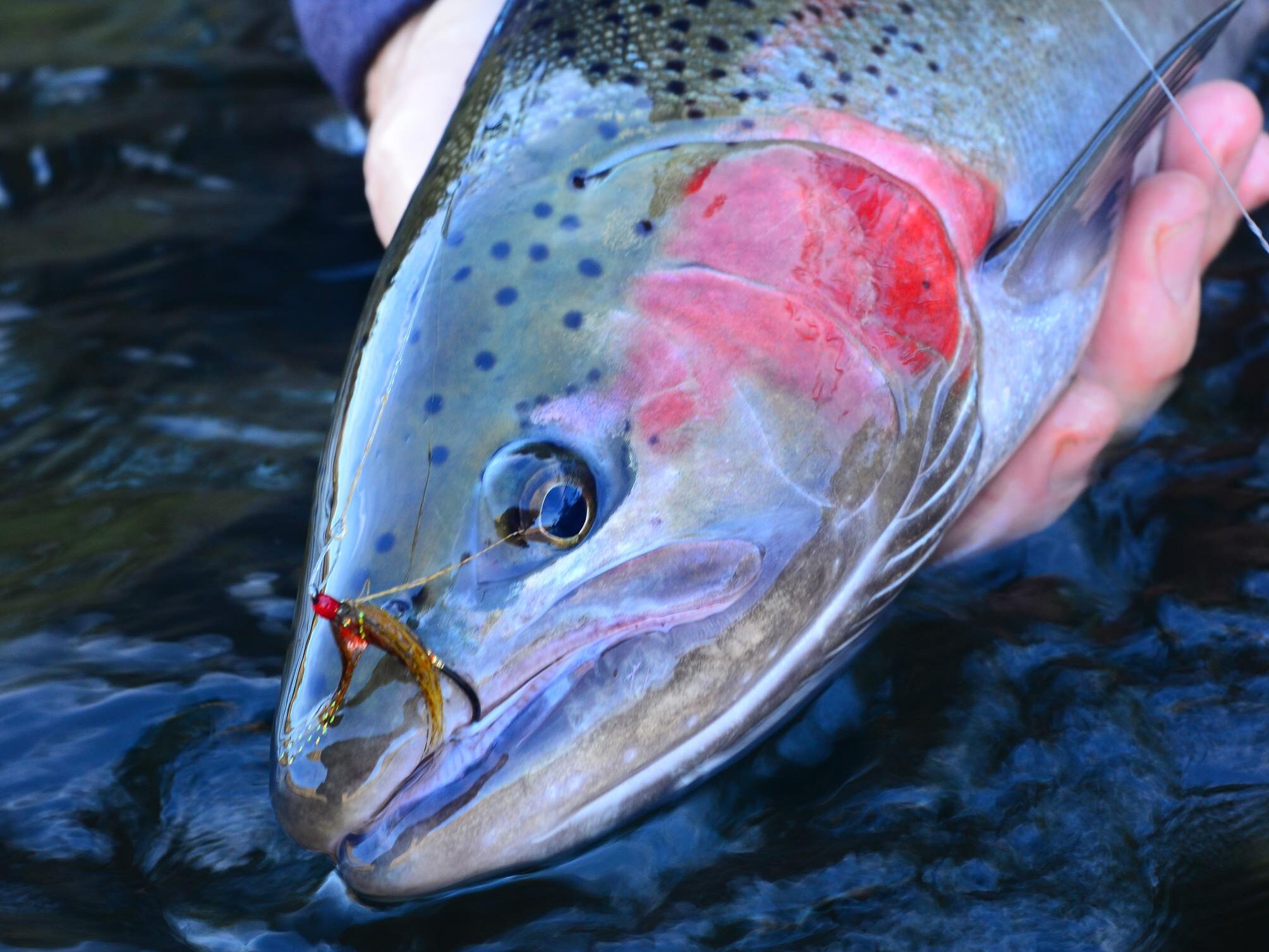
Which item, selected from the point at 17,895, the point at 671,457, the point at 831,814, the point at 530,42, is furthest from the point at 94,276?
the point at 831,814

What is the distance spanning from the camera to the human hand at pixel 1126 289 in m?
2.29

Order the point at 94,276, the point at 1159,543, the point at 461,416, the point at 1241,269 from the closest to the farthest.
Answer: the point at 461,416 → the point at 1159,543 → the point at 1241,269 → the point at 94,276

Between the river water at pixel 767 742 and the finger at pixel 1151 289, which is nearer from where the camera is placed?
A: the river water at pixel 767 742

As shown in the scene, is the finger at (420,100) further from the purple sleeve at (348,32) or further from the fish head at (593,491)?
the fish head at (593,491)

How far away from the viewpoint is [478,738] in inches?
58.6

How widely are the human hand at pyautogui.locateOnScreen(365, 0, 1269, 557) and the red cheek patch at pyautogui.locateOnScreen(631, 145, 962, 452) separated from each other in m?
0.50

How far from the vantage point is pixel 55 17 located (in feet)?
18.4

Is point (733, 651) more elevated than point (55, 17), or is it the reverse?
point (55, 17)

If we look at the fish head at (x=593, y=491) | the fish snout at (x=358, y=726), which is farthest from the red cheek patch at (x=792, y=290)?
the fish snout at (x=358, y=726)

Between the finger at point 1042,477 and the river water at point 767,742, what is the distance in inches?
1.9

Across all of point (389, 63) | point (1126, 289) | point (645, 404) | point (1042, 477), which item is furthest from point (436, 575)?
point (389, 63)

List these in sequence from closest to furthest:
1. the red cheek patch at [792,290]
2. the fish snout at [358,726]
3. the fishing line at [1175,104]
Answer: the fish snout at [358,726] < the red cheek patch at [792,290] < the fishing line at [1175,104]

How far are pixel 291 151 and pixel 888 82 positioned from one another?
10.1 feet

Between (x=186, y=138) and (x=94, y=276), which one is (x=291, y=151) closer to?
(x=186, y=138)
